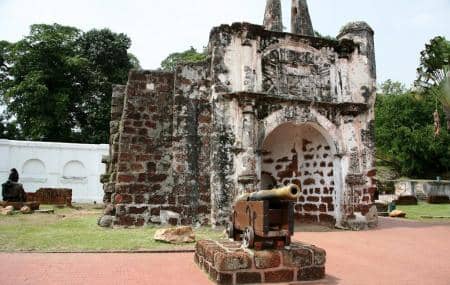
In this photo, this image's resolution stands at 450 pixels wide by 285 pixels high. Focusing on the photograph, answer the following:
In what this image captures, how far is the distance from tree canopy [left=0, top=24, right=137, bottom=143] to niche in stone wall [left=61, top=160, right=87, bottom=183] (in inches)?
170

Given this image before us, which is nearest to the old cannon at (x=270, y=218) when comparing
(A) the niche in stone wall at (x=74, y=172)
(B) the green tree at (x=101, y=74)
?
(A) the niche in stone wall at (x=74, y=172)

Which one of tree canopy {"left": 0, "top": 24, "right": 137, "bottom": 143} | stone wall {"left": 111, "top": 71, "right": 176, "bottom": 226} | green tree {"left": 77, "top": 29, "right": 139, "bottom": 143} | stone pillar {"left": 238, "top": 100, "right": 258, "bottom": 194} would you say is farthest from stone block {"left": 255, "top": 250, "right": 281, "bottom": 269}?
green tree {"left": 77, "top": 29, "right": 139, "bottom": 143}

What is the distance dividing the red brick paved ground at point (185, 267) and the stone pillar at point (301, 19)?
291 inches

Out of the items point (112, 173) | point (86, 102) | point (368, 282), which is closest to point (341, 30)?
point (112, 173)

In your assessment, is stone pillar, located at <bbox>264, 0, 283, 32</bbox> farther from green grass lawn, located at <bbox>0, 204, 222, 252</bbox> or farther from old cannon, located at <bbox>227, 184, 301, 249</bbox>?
old cannon, located at <bbox>227, 184, 301, 249</bbox>

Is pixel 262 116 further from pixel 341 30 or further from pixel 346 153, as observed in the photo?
pixel 341 30

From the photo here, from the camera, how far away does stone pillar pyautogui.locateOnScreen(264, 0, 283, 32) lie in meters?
12.0

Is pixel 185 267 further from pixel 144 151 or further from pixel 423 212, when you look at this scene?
pixel 423 212

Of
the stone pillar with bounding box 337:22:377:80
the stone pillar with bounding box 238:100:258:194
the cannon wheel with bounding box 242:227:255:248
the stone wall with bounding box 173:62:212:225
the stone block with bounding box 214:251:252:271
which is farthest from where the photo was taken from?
the stone pillar with bounding box 337:22:377:80

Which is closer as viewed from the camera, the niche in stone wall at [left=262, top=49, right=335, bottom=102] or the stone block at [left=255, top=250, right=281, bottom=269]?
the stone block at [left=255, top=250, right=281, bottom=269]

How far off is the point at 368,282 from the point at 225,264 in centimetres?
173

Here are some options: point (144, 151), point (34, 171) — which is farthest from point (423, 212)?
point (34, 171)

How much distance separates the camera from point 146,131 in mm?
9594

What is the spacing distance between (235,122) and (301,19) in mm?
5261
